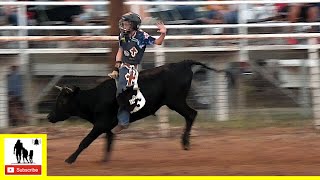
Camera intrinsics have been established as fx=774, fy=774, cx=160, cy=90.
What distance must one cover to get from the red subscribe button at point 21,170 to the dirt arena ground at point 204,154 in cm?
68

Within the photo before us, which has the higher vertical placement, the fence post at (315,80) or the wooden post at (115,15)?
the wooden post at (115,15)

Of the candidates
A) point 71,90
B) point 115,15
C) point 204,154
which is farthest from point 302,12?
point 71,90

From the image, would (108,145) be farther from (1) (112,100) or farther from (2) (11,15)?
(2) (11,15)

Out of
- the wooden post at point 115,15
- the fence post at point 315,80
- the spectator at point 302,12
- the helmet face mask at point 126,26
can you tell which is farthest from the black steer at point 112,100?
the spectator at point 302,12

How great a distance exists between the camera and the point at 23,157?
798 centimetres

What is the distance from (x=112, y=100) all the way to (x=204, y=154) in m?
1.57

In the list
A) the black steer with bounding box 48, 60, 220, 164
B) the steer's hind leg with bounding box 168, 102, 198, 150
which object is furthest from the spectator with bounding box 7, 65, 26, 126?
the steer's hind leg with bounding box 168, 102, 198, 150

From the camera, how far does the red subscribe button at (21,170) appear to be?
26.1 ft

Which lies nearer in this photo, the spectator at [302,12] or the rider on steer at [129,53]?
the rider on steer at [129,53]

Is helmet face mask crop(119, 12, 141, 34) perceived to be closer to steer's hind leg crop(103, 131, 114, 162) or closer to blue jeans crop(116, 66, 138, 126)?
blue jeans crop(116, 66, 138, 126)

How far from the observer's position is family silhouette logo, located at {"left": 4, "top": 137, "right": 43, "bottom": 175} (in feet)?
26.1

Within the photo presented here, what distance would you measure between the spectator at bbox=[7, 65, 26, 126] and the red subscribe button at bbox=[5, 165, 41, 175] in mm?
3089

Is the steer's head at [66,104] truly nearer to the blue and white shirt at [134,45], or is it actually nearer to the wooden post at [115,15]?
the blue and white shirt at [134,45]

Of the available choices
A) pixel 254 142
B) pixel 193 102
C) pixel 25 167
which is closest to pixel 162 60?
pixel 193 102
